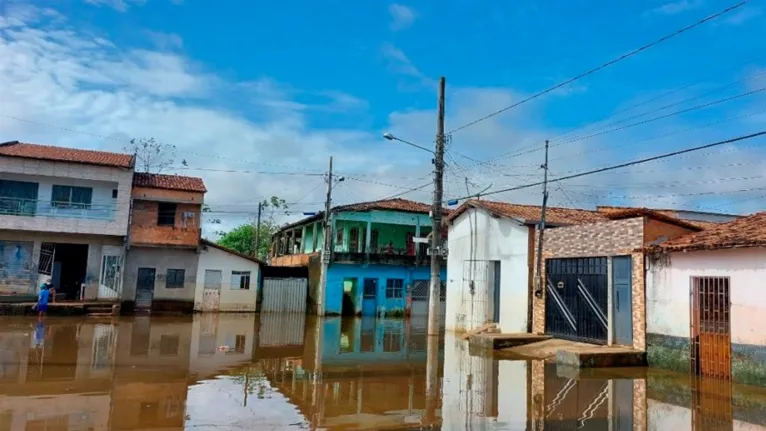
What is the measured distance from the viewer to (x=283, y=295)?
104ft

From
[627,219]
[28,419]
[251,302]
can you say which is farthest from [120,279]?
[627,219]

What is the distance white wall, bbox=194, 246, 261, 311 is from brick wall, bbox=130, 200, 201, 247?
1.31m

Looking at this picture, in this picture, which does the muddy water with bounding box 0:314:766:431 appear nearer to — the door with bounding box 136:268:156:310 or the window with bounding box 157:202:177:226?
the door with bounding box 136:268:156:310

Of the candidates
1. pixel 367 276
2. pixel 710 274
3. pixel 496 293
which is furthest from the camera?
pixel 367 276

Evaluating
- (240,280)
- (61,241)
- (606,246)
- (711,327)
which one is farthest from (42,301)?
(711,327)

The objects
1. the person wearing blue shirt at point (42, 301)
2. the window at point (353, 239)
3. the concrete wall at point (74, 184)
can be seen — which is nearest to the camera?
the person wearing blue shirt at point (42, 301)

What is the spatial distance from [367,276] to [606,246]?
17.7m

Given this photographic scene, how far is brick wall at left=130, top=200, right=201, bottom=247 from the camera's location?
94.3 feet

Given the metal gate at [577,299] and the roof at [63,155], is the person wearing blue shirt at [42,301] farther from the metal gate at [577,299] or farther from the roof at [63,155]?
the metal gate at [577,299]

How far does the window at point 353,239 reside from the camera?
34594mm

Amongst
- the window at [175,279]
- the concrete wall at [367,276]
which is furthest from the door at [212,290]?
the concrete wall at [367,276]

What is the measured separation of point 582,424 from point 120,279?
83.5 ft

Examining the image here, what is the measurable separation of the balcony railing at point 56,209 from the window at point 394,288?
49.2ft

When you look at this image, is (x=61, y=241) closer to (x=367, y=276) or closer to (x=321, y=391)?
(x=367, y=276)
